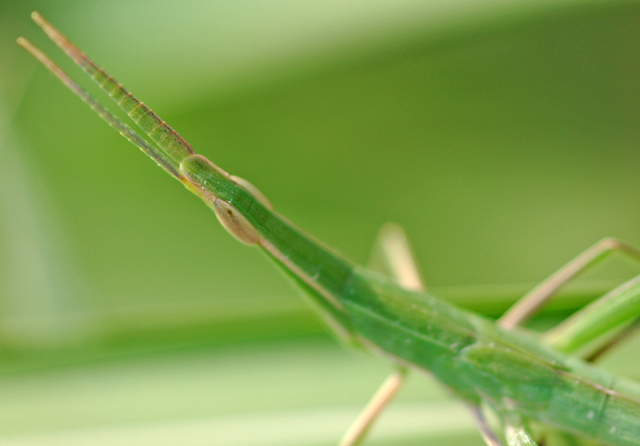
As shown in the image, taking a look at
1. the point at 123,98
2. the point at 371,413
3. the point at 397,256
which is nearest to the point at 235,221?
the point at 123,98

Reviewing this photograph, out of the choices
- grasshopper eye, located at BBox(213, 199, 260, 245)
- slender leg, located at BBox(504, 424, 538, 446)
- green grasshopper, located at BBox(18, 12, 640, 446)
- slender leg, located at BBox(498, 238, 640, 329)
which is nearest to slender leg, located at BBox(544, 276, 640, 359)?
green grasshopper, located at BBox(18, 12, 640, 446)

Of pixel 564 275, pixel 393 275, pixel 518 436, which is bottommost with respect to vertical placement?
pixel 518 436

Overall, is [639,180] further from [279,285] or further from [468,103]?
[279,285]

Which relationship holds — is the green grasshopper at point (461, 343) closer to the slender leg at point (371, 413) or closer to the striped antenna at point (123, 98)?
the slender leg at point (371, 413)

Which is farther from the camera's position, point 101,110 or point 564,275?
point 564,275

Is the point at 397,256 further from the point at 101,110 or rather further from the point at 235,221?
A: the point at 101,110

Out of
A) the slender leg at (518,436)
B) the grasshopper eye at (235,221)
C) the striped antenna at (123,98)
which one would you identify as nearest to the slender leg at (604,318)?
the slender leg at (518,436)
